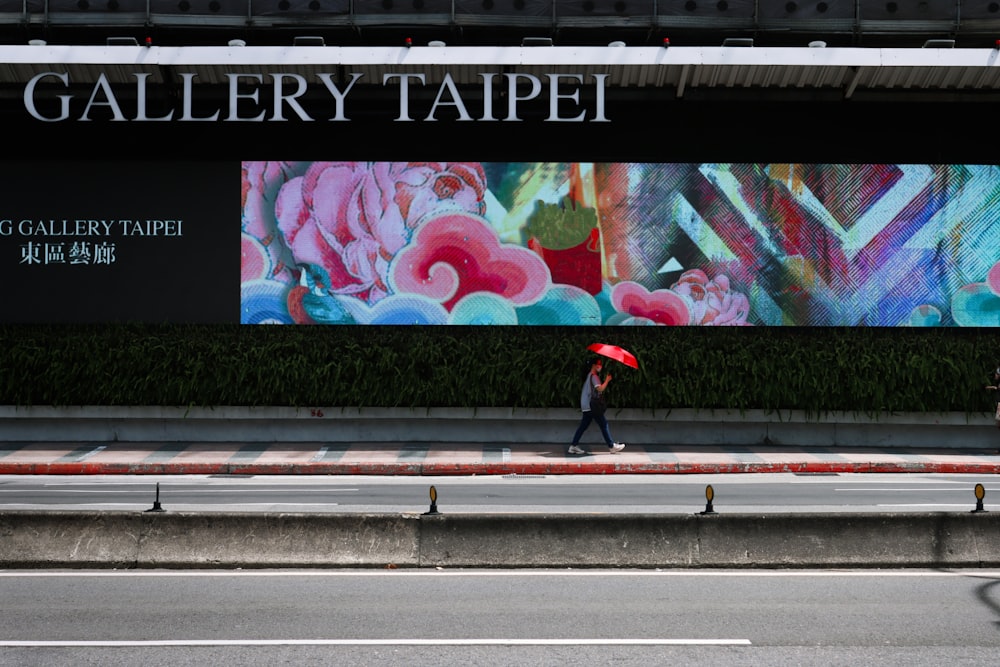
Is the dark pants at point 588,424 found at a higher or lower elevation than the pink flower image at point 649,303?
lower

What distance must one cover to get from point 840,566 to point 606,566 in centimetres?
192

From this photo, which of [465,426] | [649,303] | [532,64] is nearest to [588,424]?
[465,426]

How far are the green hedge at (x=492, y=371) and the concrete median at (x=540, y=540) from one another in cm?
1257

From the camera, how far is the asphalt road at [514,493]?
1462 cm

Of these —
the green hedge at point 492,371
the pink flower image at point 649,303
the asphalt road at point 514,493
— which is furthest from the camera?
the pink flower image at point 649,303

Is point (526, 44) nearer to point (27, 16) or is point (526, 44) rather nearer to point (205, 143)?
point (205, 143)

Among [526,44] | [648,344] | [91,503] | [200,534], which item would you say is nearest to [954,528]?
[200,534]

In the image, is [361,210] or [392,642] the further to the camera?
[361,210]

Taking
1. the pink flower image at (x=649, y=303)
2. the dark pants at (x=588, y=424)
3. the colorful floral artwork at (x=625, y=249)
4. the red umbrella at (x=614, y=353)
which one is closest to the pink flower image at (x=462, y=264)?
the colorful floral artwork at (x=625, y=249)

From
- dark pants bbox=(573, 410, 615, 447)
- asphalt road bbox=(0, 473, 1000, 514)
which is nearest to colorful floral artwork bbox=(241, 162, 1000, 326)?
dark pants bbox=(573, 410, 615, 447)

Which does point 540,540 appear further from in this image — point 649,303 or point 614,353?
point 649,303

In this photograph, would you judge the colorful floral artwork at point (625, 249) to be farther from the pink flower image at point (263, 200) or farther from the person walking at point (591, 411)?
the person walking at point (591, 411)

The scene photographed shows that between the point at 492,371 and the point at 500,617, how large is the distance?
14.5 meters

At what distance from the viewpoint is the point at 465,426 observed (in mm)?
22969
